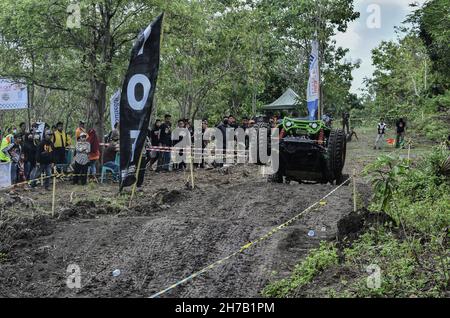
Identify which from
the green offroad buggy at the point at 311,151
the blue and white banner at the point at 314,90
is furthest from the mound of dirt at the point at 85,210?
the blue and white banner at the point at 314,90

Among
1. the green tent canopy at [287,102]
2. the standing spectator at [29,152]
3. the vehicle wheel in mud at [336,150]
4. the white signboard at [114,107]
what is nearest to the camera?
the vehicle wheel in mud at [336,150]

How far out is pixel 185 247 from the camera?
8867 mm

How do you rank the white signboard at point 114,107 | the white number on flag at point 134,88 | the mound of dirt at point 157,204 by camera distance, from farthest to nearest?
the white signboard at point 114,107
the mound of dirt at point 157,204
the white number on flag at point 134,88

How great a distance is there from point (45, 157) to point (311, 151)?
295 inches

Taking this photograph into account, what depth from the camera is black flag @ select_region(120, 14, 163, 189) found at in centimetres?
1159

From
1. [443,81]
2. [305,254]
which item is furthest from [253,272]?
[443,81]

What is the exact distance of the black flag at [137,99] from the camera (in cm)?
1159

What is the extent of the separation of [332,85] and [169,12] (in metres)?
16.2

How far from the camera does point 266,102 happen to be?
37.9 metres

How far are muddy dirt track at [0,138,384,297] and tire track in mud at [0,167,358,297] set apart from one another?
0.05 feet

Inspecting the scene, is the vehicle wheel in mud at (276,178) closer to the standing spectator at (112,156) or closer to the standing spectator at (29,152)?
the standing spectator at (112,156)

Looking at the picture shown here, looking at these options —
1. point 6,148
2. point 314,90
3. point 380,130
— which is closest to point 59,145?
point 6,148

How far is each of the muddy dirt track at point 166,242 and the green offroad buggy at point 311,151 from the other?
0.49 metres
